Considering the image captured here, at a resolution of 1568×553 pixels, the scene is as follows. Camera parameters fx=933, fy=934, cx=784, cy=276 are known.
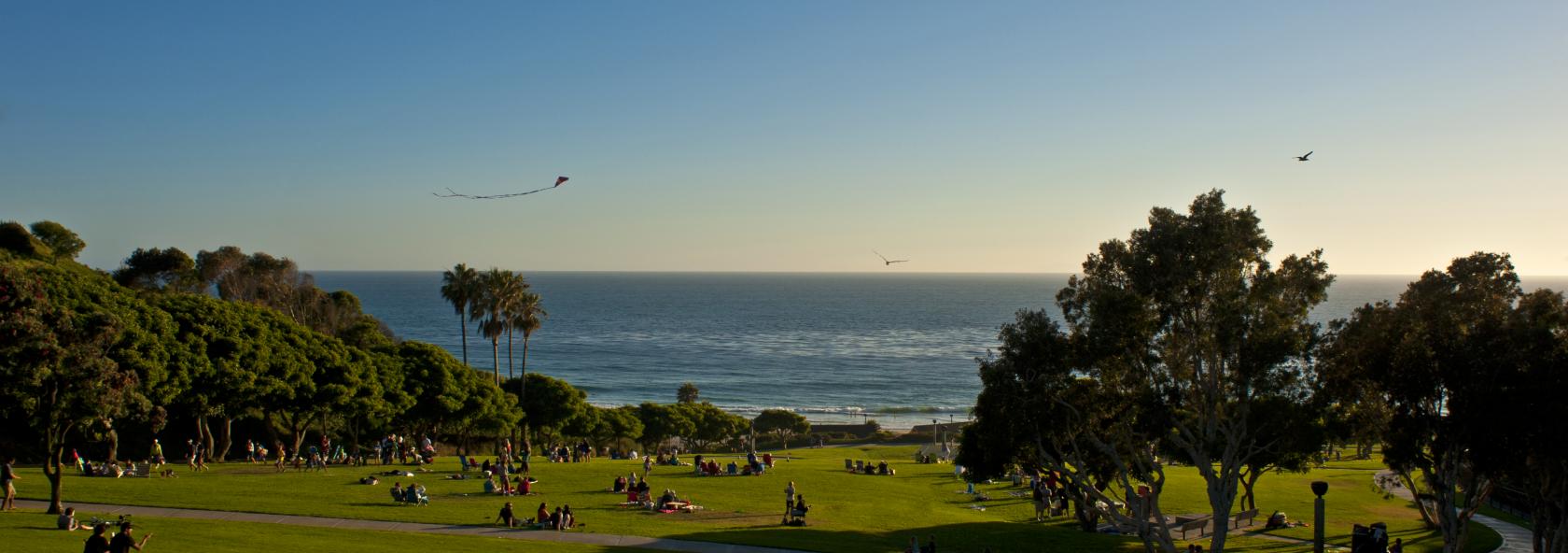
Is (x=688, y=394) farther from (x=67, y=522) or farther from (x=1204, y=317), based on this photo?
(x=1204, y=317)

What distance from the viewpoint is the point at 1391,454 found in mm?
22281

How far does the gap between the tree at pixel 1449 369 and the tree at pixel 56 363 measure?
33564mm

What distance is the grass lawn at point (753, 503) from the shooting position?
31.3m

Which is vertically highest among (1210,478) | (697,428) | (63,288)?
(63,288)

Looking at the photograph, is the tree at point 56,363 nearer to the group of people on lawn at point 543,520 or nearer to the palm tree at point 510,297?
the group of people on lawn at point 543,520

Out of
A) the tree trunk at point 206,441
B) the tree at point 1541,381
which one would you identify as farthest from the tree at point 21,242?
the tree at point 1541,381

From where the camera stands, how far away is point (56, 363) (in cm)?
2541

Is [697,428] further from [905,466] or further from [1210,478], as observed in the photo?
[1210,478]

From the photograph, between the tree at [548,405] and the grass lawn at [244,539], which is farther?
the tree at [548,405]

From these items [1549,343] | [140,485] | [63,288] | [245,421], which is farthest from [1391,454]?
[245,421]

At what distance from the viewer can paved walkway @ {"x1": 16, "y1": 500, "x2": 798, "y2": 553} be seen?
2862 cm

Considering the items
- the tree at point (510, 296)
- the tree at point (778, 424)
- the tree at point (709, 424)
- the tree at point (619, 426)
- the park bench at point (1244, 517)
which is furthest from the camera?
Answer: the tree at point (778, 424)

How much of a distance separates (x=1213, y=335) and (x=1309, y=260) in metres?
3.21

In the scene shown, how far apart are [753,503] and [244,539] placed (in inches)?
715
